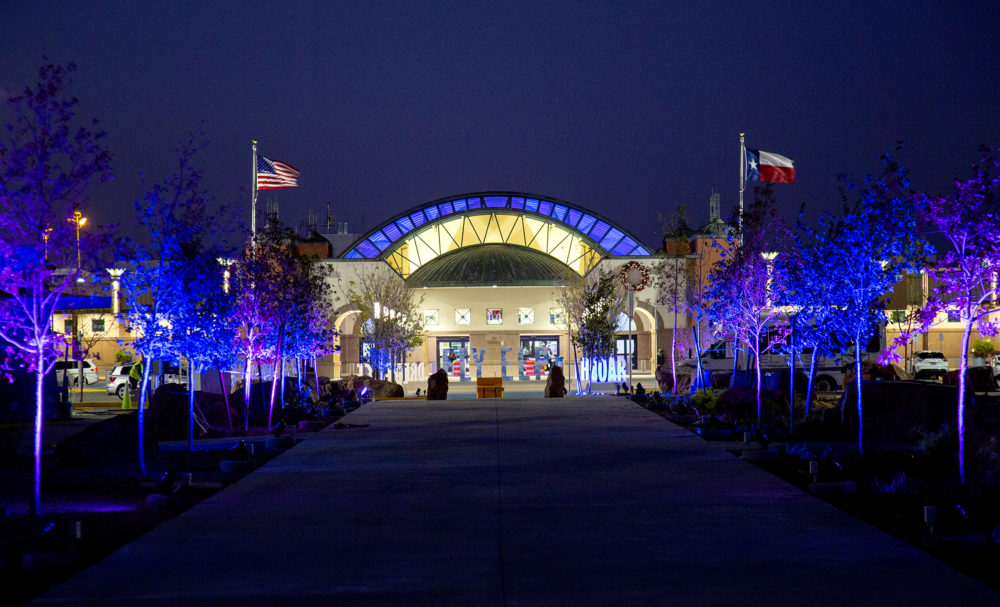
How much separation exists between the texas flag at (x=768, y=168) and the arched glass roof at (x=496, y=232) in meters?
19.5

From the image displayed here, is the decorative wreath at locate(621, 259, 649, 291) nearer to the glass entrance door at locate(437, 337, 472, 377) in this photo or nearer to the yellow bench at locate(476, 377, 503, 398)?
the yellow bench at locate(476, 377, 503, 398)

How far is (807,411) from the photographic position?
1819cm

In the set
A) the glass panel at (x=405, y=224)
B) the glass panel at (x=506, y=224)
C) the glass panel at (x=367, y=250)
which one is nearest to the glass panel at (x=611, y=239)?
the glass panel at (x=506, y=224)

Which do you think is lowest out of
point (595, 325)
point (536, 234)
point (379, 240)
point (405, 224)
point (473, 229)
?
point (595, 325)

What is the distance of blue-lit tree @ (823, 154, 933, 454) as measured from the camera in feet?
44.1

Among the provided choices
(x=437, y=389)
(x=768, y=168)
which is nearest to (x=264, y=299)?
(x=437, y=389)

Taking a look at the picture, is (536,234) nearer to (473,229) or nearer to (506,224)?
(506,224)

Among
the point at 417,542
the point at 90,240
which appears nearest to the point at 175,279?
the point at 90,240

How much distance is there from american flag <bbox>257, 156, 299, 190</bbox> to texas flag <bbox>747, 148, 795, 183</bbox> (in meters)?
14.9

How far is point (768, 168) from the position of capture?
1165 inches

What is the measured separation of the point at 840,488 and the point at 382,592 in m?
6.20

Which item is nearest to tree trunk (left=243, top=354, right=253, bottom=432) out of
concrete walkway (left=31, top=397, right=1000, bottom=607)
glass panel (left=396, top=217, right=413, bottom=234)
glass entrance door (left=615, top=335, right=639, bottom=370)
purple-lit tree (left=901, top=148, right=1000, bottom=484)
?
concrete walkway (left=31, top=397, right=1000, bottom=607)

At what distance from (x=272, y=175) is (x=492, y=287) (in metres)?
20.9

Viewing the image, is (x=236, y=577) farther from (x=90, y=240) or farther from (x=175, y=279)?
(x=175, y=279)
